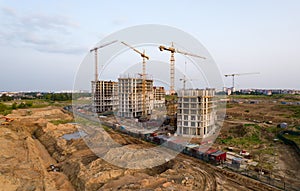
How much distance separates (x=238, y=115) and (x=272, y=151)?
2577 centimetres

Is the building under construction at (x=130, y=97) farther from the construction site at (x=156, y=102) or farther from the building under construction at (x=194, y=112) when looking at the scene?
the building under construction at (x=194, y=112)

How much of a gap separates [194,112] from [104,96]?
31553 millimetres

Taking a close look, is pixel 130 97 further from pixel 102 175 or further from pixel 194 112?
pixel 102 175

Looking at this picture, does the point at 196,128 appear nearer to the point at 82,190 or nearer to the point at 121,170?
the point at 121,170

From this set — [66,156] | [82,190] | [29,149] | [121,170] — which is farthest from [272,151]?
[29,149]

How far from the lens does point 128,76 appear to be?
144ft

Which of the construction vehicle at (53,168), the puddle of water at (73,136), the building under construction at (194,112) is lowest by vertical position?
the construction vehicle at (53,168)

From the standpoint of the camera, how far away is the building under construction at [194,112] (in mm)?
26109

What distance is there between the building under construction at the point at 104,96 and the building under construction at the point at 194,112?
28.6 metres

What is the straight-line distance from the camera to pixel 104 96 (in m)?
52.2

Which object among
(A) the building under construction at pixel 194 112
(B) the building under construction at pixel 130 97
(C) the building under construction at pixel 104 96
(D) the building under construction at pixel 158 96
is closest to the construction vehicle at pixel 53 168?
(A) the building under construction at pixel 194 112

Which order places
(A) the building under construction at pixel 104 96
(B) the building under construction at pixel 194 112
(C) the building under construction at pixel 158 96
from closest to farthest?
(B) the building under construction at pixel 194 112
(A) the building under construction at pixel 104 96
(C) the building under construction at pixel 158 96

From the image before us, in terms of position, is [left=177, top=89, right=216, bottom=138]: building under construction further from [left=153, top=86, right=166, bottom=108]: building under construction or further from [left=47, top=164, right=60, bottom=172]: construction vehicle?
[left=153, top=86, right=166, bottom=108]: building under construction

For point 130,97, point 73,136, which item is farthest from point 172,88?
point 73,136
